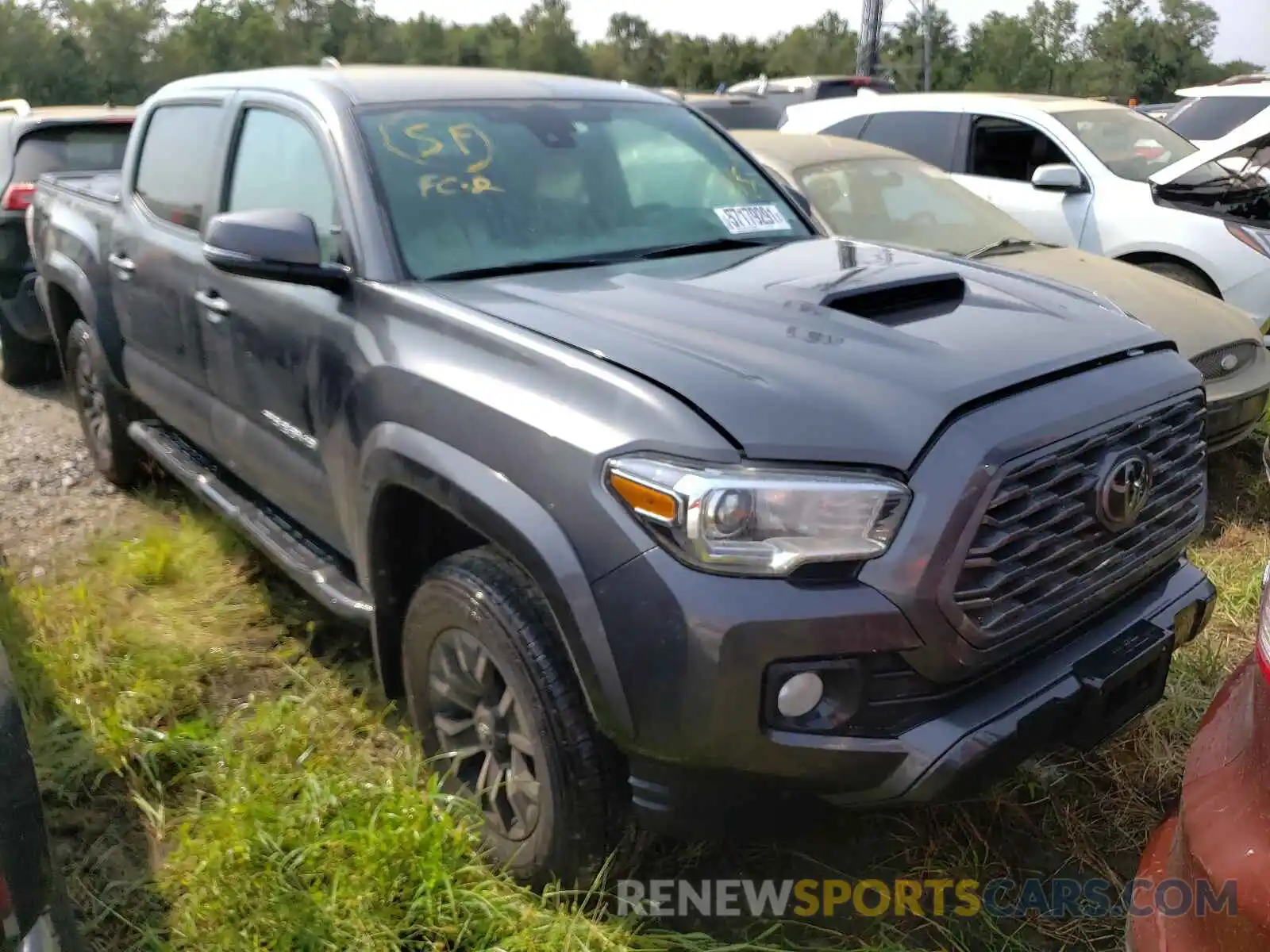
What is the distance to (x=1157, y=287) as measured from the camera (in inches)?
183

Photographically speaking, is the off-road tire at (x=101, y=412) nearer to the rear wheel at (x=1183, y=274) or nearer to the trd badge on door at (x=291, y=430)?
the trd badge on door at (x=291, y=430)

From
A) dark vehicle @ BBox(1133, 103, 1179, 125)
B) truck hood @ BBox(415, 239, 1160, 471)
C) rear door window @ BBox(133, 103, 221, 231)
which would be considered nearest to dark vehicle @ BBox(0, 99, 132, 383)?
rear door window @ BBox(133, 103, 221, 231)

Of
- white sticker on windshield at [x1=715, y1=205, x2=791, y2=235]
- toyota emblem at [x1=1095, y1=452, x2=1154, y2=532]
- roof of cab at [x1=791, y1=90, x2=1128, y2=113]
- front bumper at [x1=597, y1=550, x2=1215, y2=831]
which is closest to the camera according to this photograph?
front bumper at [x1=597, y1=550, x2=1215, y2=831]

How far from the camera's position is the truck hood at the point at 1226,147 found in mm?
5219

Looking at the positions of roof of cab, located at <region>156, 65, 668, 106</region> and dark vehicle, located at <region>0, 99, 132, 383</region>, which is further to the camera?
dark vehicle, located at <region>0, 99, 132, 383</region>

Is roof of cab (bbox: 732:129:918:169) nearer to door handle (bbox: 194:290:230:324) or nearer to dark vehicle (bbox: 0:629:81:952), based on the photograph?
door handle (bbox: 194:290:230:324)

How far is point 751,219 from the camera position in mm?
3236

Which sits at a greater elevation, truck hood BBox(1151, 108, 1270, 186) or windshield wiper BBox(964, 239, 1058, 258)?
truck hood BBox(1151, 108, 1270, 186)

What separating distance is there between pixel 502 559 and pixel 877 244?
1641 mm

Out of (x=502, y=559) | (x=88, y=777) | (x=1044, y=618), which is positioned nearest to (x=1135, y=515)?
(x=1044, y=618)

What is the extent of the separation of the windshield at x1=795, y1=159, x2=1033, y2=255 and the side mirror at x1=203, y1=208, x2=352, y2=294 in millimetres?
2916

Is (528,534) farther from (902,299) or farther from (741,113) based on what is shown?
(741,113)

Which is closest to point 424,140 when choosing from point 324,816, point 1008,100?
point 324,816

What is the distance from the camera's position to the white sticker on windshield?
3172mm
